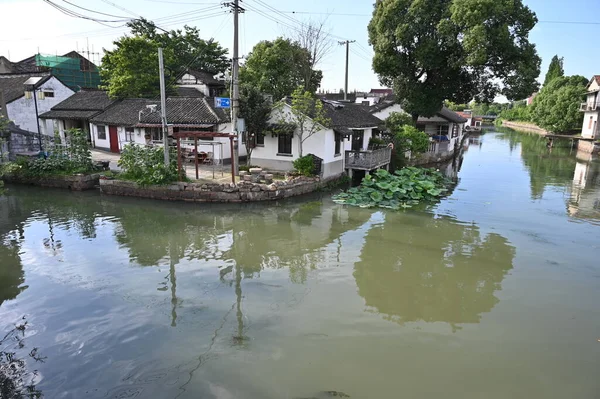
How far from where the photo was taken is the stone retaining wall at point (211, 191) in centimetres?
1770

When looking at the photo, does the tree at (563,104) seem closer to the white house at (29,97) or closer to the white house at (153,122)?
the white house at (153,122)

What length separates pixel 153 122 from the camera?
23391 mm

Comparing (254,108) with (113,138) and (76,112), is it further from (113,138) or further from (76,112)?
(76,112)

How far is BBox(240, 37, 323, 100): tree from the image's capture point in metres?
32.9

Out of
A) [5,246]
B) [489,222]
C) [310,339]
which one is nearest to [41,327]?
[310,339]

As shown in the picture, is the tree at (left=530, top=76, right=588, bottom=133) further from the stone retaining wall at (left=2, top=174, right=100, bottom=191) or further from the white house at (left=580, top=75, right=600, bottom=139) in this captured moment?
the stone retaining wall at (left=2, top=174, right=100, bottom=191)

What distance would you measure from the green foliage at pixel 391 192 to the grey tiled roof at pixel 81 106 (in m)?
19.4

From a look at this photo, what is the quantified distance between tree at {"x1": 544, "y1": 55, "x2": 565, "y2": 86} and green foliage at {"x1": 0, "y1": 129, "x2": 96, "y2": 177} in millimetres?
75682

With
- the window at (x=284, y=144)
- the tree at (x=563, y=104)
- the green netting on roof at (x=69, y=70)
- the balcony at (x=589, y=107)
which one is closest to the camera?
the window at (x=284, y=144)

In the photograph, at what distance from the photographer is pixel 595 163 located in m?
33.2

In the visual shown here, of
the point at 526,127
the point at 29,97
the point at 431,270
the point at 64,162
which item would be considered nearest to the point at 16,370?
the point at 431,270

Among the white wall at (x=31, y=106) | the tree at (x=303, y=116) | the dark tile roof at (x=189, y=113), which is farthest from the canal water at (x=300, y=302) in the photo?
the white wall at (x=31, y=106)

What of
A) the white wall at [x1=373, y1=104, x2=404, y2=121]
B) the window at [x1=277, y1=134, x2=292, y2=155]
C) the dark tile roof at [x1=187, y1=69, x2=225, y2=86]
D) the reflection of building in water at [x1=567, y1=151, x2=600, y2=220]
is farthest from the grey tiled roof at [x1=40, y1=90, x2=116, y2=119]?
the reflection of building in water at [x1=567, y1=151, x2=600, y2=220]

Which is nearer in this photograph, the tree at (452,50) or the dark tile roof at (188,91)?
the tree at (452,50)
